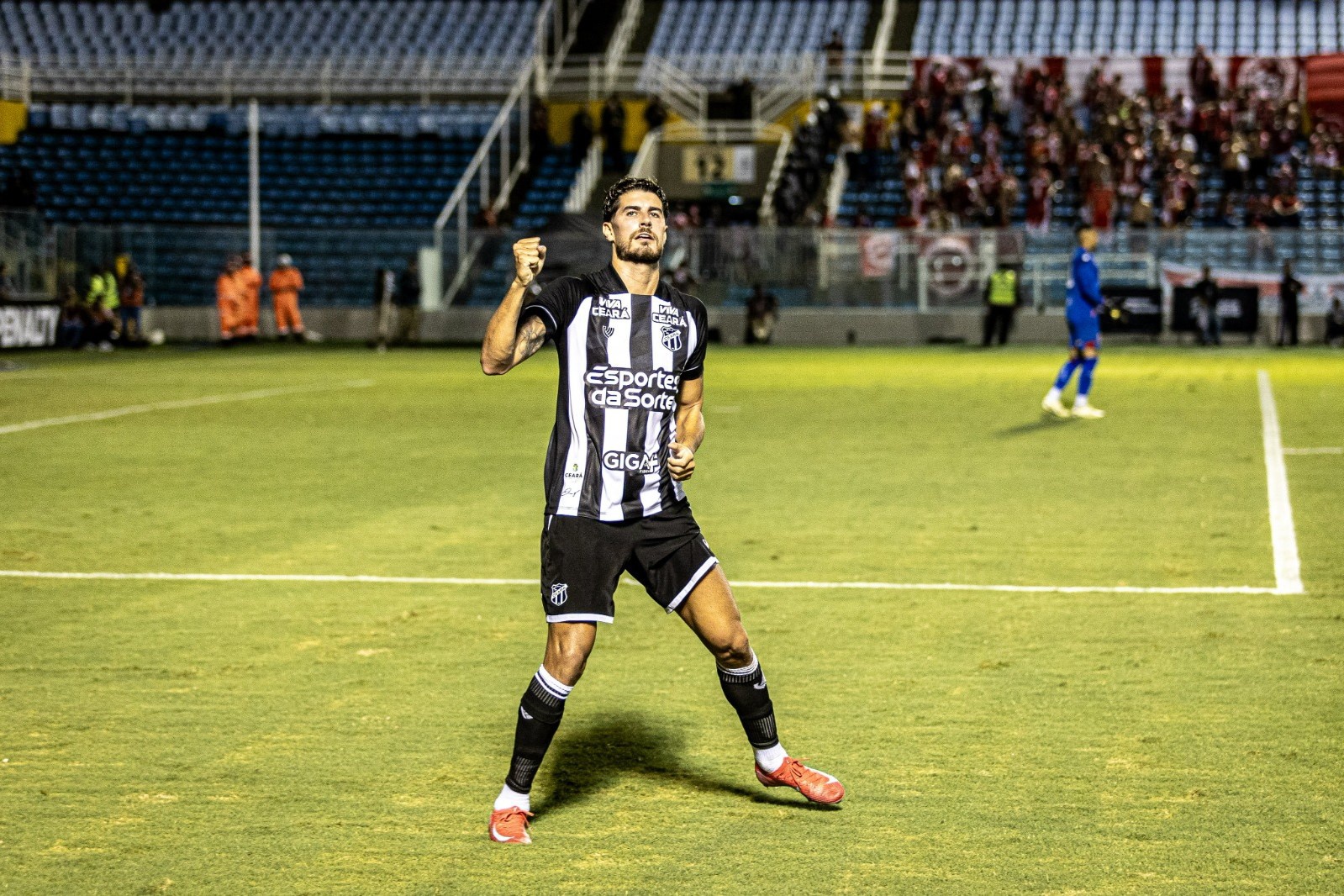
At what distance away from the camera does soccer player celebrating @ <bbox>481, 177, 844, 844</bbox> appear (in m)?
5.22

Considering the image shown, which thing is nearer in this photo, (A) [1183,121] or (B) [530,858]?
(B) [530,858]

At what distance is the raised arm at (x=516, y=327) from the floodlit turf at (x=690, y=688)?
1.43 meters

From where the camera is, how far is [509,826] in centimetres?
519

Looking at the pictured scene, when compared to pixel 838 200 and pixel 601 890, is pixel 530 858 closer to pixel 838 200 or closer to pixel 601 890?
pixel 601 890

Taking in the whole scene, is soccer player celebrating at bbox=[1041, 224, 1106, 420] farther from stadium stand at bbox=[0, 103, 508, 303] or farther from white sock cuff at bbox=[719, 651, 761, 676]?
stadium stand at bbox=[0, 103, 508, 303]

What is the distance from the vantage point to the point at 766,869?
16.3 feet

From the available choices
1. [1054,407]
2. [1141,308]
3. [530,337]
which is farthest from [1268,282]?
[530,337]

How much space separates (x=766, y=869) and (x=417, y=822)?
114 centimetres

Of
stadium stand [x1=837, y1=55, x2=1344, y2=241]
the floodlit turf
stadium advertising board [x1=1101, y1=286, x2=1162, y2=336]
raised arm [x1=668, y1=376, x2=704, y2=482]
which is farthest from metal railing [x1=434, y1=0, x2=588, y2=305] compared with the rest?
raised arm [x1=668, y1=376, x2=704, y2=482]

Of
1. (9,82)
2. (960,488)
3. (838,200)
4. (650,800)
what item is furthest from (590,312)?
(9,82)

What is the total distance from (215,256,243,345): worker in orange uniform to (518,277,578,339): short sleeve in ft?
107

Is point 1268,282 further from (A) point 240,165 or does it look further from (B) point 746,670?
(B) point 746,670

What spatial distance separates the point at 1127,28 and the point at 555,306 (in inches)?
1850

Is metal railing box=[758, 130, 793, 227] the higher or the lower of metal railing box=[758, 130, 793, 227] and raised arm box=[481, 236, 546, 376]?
the higher
